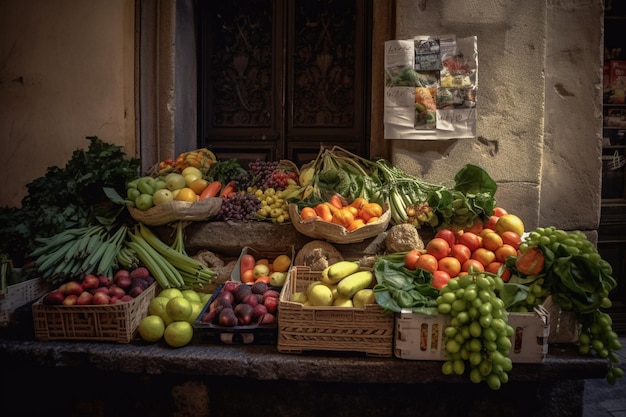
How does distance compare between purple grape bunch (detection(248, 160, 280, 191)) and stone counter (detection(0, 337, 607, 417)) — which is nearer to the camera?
stone counter (detection(0, 337, 607, 417))

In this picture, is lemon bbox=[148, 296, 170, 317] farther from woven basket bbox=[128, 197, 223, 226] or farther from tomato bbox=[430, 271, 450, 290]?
tomato bbox=[430, 271, 450, 290]

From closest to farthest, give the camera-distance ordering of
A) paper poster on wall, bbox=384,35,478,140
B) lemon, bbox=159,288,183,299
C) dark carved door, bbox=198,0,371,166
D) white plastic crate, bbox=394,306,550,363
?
white plastic crate, bbox=394,306,550,363 → lemon, bbox=159,288,183,299 → paper poster on wall, bbox=384,35,478,140 → dark carved door, bbox=198,0,371,166

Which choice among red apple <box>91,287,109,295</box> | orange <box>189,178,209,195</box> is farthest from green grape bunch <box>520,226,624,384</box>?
red apple <box>91,287,109,295</box>

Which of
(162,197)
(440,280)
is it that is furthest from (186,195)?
(440,280)

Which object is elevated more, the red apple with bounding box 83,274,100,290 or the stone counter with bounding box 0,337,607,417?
the red apple with bounding box 83,274,100,290

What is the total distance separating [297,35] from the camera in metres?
Result: 4.57

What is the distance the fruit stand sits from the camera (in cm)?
262

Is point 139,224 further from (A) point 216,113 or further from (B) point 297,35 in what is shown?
(B) point 297,35

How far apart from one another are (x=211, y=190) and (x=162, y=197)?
0.41 meters

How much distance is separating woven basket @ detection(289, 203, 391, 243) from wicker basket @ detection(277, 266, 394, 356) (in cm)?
69

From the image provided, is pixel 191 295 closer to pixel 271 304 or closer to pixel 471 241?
pixel 271 304

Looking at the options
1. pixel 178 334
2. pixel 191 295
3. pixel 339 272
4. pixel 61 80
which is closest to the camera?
pixel 178 334

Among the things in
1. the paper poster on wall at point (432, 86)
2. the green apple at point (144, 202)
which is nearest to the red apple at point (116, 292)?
the green apple at point (144, 202)

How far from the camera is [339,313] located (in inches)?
106
